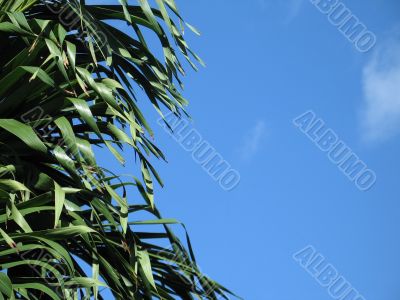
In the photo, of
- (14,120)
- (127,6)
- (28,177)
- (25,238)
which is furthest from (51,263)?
(127,6)

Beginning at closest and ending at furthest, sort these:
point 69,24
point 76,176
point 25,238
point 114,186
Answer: point 25,238 < point 76,176 < point 114,186 < point 69,24

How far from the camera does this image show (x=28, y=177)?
3.83m

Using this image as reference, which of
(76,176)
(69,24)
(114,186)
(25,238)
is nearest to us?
(25,238)

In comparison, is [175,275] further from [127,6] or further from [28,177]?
[127,6]

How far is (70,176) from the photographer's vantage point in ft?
12.7

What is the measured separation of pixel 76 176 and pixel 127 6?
1.40 m

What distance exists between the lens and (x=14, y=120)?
145 inches

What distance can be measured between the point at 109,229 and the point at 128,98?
77cm

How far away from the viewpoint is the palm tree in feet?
11.6

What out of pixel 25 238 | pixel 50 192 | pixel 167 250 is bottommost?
pixel 25 238

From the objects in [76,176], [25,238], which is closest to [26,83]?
[76,176]

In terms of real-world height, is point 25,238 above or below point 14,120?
below

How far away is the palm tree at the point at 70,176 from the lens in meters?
3.55

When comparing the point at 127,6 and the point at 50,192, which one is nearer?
the point at 50,192
